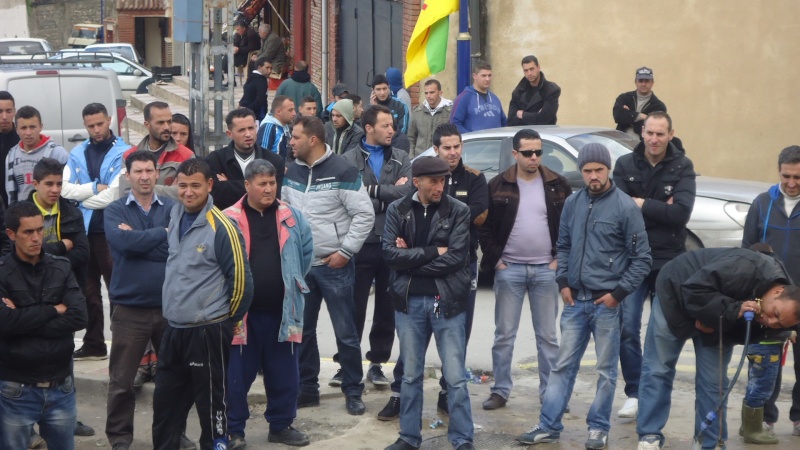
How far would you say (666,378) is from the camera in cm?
686

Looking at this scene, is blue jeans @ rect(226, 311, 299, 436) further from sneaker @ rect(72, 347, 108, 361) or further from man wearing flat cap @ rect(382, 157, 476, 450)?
sneaker @ rect(72, 347, 108, 361)

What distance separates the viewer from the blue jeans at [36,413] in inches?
238

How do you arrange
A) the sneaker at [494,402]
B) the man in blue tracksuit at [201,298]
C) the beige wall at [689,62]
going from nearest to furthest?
the man in blue tracksuit at [201,298] < the sneaker at [494,402] < the beige wall at [689,62]

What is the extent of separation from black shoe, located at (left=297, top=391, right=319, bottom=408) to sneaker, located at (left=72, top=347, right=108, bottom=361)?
1.88 meters

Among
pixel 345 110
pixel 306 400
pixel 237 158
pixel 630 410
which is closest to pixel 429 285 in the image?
pixel 306 400

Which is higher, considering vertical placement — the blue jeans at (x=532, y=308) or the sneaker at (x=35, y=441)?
the blue jeans at (x=532, y=308)

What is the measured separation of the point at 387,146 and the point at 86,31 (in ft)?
145

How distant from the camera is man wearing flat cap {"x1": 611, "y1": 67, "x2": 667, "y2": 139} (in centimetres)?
1405

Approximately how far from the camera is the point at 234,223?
6.90 metres

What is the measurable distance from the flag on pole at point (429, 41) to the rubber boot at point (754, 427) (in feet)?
27.2

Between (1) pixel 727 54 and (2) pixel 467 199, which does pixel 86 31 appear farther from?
(2) pixel 467 199

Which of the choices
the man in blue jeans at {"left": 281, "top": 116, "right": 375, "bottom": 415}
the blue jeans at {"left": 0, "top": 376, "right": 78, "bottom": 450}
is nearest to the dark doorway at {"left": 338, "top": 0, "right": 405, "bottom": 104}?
the man in blue jeans at {"left": 281, "top": 116, "right": 375, "bottom": 415}

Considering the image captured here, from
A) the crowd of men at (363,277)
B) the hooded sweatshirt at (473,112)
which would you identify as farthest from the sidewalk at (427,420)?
the hooded sweatshirt at (473,112)

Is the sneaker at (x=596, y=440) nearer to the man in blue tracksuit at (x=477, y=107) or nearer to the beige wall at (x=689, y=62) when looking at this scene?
the man in blue tracksuit at (x=477, y=107)
